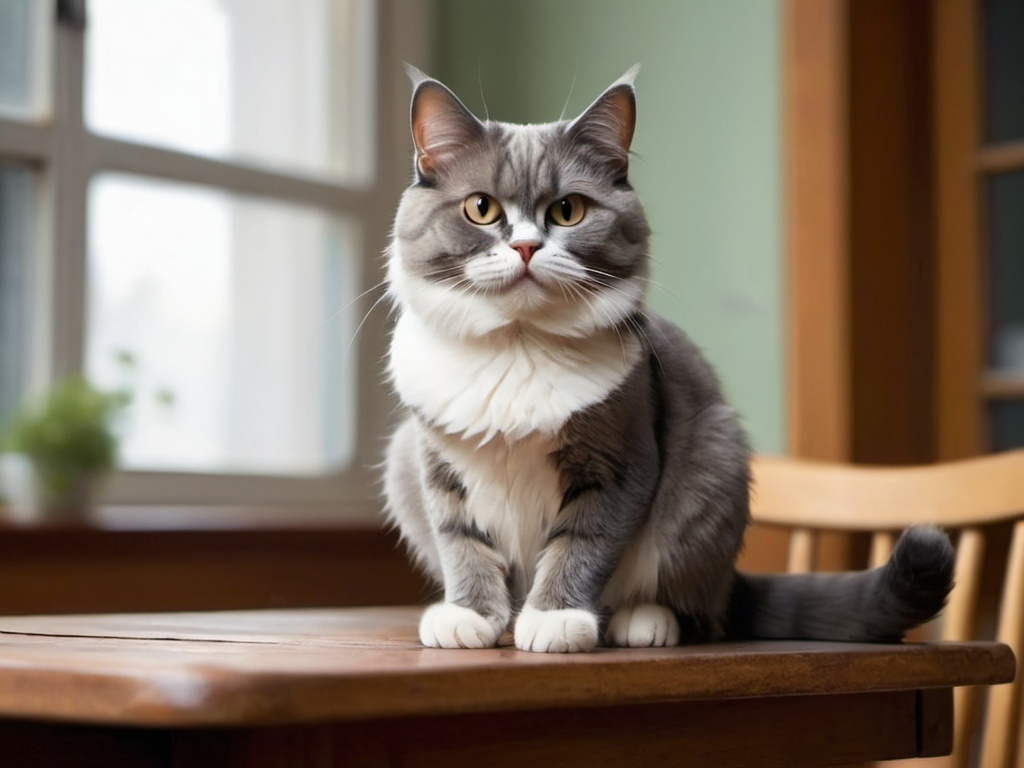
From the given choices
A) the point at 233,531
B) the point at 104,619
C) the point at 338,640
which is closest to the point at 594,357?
the point at 338,640

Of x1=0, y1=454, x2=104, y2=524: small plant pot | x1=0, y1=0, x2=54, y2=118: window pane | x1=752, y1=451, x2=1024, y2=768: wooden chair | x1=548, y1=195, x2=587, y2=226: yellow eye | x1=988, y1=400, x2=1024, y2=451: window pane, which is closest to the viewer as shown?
x1=548, y1=195, x2=587, y2=226: yellow eye

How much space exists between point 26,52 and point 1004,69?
1.71 metres

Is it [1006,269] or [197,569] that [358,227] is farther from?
[1006,269]

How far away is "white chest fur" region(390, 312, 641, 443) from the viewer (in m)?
0.89

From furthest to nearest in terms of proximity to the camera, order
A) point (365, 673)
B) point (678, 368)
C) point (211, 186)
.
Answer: point (211, 186) < point (678, 368) < point (365, 673)

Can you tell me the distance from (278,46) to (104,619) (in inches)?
65.5

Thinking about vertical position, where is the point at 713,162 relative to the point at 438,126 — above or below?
above

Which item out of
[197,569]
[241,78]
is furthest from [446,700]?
[241,78]

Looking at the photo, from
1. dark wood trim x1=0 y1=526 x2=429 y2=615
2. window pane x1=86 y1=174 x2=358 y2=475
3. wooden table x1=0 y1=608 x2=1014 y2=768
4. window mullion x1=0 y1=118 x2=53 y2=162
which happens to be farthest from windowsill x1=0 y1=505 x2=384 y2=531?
wooden table x1=0 y1=608 x2=1014 y2=768

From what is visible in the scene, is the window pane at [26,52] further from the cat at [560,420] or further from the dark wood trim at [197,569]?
the cat at [560,420]

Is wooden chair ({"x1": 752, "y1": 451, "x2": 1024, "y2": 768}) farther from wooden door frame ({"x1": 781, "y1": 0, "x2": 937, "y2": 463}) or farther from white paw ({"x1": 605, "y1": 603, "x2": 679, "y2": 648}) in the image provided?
wooden door frame ({"x1": 781, "y1": 0, "x2": 937, "y2": 463})

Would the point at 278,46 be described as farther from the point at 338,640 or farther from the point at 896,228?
the point at 338,640

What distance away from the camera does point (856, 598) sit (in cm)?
97

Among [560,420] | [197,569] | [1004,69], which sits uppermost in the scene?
[1004,69]
